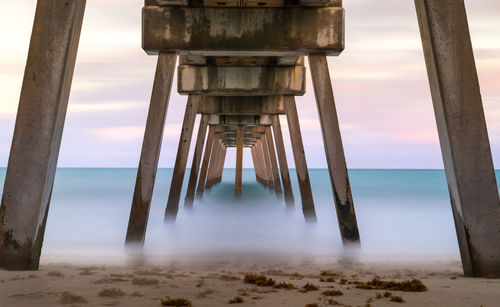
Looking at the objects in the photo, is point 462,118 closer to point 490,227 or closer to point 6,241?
point 490,227

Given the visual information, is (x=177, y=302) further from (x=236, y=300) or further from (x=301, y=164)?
(x=301, y=164)

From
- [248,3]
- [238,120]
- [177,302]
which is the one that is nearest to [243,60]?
[248,3]

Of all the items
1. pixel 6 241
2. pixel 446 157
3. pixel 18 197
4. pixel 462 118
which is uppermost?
pixel 462 118

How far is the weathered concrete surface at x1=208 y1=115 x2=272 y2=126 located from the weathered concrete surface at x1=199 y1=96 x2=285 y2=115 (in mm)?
4403

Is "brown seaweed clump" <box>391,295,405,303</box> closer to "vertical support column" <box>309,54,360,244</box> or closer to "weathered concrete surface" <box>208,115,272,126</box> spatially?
"vertical support column" <box>309,54,360,244</box>

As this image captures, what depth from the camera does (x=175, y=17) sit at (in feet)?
27.9

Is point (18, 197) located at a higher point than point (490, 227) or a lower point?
higher

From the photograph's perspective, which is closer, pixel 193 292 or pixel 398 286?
pixel 193 292

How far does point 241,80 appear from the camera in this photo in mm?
12492

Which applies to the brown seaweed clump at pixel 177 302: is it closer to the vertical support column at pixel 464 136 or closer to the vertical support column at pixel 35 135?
the vertical support column at pixel 35 135

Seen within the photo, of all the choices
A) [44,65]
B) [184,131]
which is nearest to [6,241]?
[44,65]

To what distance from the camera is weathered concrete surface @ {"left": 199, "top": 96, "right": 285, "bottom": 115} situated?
52.1 feet

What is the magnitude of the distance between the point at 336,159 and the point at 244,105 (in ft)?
25.8

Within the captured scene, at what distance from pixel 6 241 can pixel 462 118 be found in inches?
158
